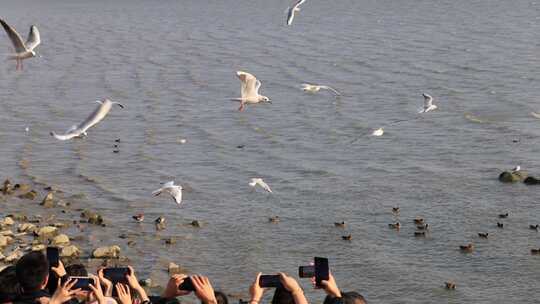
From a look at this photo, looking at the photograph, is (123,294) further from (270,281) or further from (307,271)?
(307,271)

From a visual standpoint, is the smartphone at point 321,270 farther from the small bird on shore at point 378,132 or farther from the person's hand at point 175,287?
the small bird on shore at point 378,132

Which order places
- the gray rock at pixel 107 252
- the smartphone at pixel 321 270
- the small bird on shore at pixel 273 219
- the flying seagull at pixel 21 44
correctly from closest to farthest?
the smartphone at pixel 321 270 → the flying seagull at pixel 21 44 → the gray rock at pixel 107 252 → the small bird on shore at pixel 273 219

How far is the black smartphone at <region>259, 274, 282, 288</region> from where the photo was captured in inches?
332

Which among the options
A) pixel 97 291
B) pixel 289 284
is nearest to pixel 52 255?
pixel 97 291

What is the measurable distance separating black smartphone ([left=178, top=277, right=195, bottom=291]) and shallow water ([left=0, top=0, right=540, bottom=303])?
13.1 m

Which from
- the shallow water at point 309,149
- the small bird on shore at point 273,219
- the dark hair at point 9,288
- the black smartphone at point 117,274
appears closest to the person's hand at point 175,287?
the black smartphone at point 117,274

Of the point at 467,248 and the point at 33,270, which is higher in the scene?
the point at 467,248

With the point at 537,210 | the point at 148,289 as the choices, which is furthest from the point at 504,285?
the point at 148,289

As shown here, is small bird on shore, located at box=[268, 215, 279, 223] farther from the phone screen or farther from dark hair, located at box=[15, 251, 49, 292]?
the phone screen

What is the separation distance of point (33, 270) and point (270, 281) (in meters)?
2.21

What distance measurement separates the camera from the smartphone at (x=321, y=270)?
818 cm

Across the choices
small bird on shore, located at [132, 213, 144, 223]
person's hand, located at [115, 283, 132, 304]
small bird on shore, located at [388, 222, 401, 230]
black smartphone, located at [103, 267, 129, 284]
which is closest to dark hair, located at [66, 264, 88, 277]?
black smartphone, located at [103, 267, 129, 284]

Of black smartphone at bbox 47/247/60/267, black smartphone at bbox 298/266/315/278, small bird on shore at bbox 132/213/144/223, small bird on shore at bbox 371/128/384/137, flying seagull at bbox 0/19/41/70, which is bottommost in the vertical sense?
black smartphone at bbox 298/266/315/278

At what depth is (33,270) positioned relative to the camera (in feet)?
28.9
